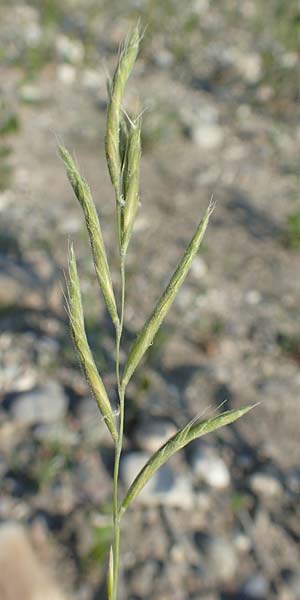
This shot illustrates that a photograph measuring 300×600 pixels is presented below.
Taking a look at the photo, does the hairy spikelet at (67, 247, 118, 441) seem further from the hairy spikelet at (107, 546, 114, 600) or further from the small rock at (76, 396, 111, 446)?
the small rock at (76, 396, 111, 446)

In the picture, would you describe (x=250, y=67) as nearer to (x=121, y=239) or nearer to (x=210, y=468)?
(x=210, y=468)

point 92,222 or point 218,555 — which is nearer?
point 92,222

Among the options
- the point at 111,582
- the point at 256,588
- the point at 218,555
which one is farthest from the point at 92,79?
the point at 111,582

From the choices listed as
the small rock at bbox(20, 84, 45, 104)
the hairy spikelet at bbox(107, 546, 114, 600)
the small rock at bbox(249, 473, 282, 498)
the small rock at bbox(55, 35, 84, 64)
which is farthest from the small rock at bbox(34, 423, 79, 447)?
the small rock at bbox(55, 35, 84, 64)

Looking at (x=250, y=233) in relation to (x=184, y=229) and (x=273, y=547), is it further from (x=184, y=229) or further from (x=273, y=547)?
(x=273, y=547)

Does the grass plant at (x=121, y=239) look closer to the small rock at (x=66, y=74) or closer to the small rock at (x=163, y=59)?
the small rock at (x=66, y=74)

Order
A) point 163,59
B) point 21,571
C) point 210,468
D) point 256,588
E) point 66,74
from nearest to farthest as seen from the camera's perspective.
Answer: point 21,571, point 256,588, point 210,468, point 66,74, point 163,59

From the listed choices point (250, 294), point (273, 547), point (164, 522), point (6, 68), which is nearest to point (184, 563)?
point (164, 522)
